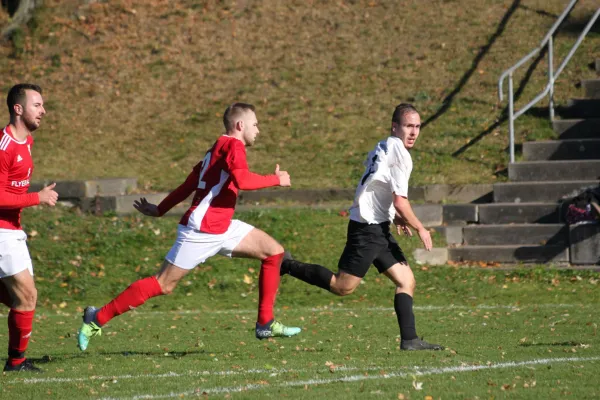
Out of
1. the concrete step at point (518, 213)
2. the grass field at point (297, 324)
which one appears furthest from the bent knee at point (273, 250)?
the concrete step at point (518, 213)

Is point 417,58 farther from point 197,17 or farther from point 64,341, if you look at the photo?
point 64,341

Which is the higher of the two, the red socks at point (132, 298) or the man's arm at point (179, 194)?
the man's arm at point (179, 194)

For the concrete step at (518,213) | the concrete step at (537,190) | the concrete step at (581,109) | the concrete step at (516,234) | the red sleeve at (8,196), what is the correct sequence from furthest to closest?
the concrete step at (581,109)
the concrete step at (537,190)
the concrete step at (518,213)
the concrete step at (516,234)
the red sleeve at (8,196)

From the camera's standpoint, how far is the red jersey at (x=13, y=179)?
26.0 feet

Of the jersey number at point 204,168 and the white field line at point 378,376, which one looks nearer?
the white field line at point 378,376

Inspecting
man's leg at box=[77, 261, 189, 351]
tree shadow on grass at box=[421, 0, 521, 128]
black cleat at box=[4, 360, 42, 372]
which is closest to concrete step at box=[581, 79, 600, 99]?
tree shadow on grass at box=[421, 0, 521, 128]

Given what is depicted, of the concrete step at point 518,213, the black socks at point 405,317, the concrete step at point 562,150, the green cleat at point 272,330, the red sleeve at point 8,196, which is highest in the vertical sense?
Result: the concrete step at point 562,150

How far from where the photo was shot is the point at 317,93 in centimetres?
2173

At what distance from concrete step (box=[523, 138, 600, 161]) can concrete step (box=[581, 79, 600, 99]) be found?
216cm

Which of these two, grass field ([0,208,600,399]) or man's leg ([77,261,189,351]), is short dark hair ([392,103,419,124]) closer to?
grass field ([0,208,600,399])

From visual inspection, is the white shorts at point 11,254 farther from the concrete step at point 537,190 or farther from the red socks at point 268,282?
the concrete step at point 537,190

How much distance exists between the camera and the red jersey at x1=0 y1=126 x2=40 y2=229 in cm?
792

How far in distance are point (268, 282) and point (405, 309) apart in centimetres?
117

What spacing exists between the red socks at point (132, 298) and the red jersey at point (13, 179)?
3.29 ft
